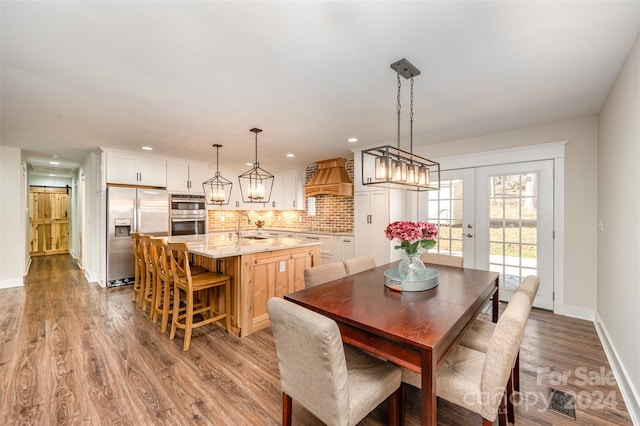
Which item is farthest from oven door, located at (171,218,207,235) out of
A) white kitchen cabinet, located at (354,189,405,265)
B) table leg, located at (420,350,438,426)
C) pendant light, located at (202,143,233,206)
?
table leg, located at (420,350,438,426)

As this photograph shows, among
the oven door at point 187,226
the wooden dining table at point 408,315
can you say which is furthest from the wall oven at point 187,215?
the wooden dining table at point 408,315

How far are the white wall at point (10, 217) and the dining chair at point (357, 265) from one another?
5.82 meters

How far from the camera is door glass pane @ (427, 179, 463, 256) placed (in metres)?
4.19

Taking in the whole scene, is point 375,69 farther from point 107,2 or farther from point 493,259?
point 493,259

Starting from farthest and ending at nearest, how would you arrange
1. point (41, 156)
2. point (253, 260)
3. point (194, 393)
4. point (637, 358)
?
1. point (41, 156)
2. point (253, 260)
3. point (194, 393)
4. point (637, 358)

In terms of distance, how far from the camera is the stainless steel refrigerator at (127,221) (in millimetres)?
4730

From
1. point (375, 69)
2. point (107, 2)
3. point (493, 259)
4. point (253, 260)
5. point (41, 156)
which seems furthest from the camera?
point (41, 156)

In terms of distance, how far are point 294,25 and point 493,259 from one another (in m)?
3.87

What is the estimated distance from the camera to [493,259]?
3912 millimetres

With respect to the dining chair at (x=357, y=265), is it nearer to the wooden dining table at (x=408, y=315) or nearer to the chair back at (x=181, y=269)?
the wooden dining table at (x=408, y=315)

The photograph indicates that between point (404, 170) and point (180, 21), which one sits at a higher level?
point (180, 21)

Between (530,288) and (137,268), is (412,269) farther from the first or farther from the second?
(137,268)

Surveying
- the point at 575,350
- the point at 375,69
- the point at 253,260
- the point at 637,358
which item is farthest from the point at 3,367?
Result: the point at 575,350

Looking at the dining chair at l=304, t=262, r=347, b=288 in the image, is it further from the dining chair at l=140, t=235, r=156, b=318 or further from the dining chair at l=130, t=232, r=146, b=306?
the dining chair at l=130, t=232, r=146, b=306
